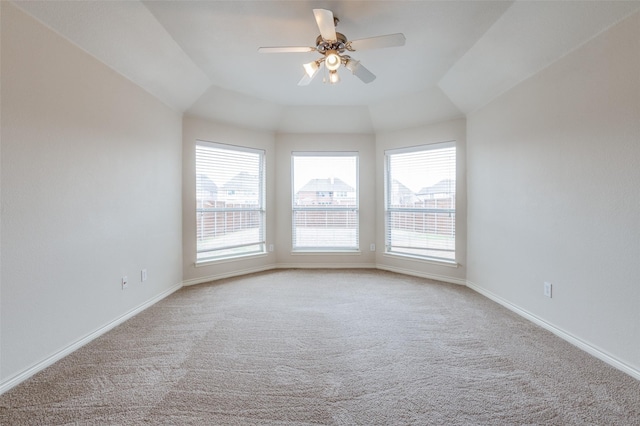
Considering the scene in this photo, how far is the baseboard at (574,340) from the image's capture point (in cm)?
176

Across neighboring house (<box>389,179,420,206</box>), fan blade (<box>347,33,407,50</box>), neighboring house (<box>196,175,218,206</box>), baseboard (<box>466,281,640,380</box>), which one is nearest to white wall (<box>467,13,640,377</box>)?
baseboard (<box>466,281,640,380</box>)

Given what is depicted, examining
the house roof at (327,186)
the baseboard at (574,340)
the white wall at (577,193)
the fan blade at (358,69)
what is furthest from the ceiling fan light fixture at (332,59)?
the baseboard at (574,340)

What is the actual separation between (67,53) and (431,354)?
11.5 feet

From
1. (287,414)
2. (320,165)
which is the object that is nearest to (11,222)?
(287,414)

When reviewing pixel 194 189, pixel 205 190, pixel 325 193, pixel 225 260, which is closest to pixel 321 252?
pixel 325 193

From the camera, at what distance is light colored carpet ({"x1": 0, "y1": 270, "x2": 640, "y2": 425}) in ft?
4.66

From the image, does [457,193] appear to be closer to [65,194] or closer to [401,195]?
[401,195]

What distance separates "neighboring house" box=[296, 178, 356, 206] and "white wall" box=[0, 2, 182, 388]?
2244mm

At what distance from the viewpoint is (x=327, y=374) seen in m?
1.74

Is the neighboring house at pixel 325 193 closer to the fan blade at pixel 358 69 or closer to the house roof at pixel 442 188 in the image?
the house roof at pixel 442 188

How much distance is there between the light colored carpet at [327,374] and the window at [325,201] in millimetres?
1808

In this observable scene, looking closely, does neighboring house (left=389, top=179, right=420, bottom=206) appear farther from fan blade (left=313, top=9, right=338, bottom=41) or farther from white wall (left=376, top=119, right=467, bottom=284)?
fan blade (left=313, top=9, right=338, bottom=41)

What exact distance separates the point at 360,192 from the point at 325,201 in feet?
2.00

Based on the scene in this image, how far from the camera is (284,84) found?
10.9 ft
